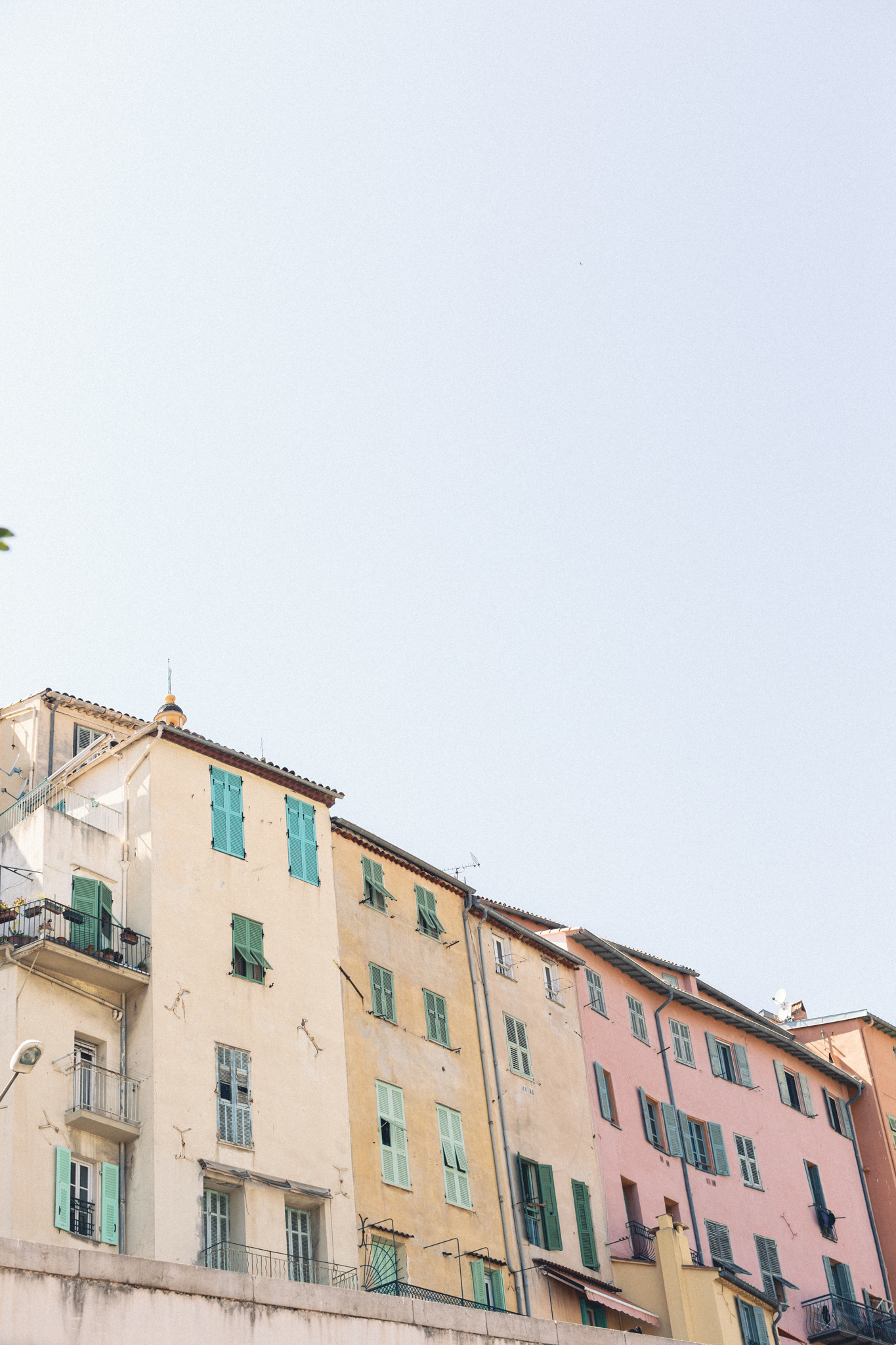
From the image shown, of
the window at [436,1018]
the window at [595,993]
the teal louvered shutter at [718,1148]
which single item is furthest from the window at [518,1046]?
the teal louvered shutter at [718,1148]

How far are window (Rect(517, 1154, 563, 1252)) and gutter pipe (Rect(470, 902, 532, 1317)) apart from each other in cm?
37

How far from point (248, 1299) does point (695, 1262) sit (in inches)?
842

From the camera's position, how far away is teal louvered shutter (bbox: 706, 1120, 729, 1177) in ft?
147

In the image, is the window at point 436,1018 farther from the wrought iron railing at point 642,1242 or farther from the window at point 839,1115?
the window at point 839,1115

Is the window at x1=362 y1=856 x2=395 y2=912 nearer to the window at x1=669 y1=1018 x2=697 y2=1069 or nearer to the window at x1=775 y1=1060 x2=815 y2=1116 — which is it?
the window at x1=669 y1=1018 x2=697 y2=1069

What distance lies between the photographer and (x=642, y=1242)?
3969 centimetres

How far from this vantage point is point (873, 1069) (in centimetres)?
5491

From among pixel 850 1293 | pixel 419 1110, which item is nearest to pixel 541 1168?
pixel 419 1110

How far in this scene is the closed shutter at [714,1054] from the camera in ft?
156

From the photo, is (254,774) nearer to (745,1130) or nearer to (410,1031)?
(410,1031)

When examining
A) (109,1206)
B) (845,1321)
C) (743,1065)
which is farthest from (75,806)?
(845,1321)

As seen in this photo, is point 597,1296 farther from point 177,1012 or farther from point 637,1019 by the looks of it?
point 177,1012

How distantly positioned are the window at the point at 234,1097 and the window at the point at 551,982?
40.3 ft

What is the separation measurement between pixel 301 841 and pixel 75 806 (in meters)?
4.79
